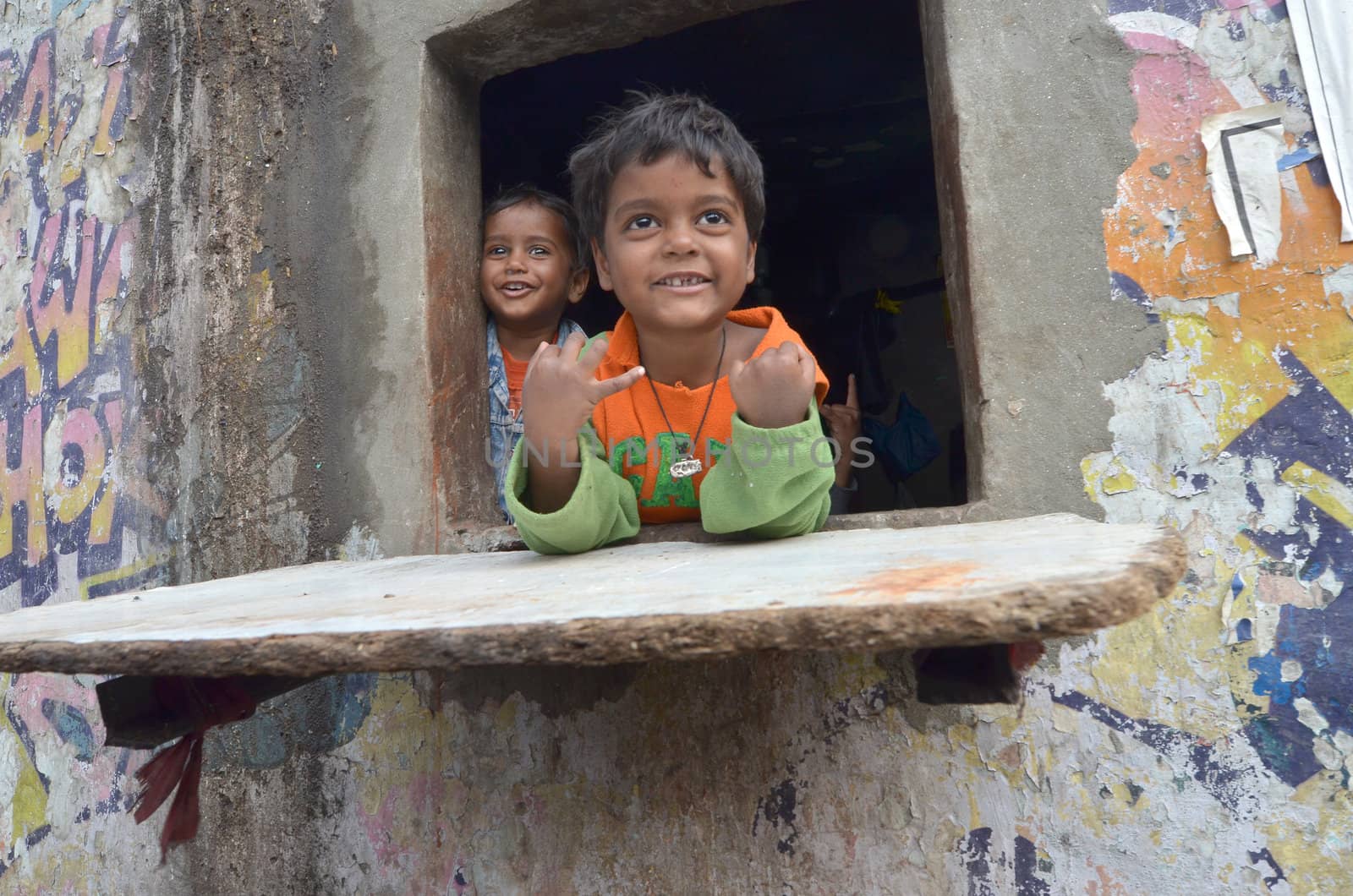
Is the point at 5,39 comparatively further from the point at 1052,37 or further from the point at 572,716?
the point at 1052,37

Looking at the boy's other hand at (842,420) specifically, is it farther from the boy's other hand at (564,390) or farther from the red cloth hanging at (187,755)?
the red cloth hanging at (187,755)

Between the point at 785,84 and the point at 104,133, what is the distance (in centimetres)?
257

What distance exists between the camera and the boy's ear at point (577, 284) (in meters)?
2.94

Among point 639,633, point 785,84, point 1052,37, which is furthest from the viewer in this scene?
point 785,84

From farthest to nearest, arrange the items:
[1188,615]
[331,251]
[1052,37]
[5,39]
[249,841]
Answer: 1. [5,39]
2. [331,251]
3. [249,841]
4. [1052,37]
5. [1188,615]

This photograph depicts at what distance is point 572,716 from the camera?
2.05m

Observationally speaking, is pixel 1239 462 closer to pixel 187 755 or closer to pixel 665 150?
pixel 665 150

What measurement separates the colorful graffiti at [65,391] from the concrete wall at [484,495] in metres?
0.02

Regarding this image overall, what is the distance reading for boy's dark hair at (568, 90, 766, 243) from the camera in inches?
80.7

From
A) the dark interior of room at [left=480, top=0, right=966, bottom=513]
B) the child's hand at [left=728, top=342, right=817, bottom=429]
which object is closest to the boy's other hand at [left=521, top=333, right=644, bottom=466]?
the child's hand at [left=728, top=342, right=817, bottom=429]

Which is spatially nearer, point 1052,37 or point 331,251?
point 1052,37

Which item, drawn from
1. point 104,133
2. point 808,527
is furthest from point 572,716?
point 104,133

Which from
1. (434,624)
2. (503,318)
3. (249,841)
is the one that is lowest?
(249,841)

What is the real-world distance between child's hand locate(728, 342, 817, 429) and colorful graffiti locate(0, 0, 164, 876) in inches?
71.1
